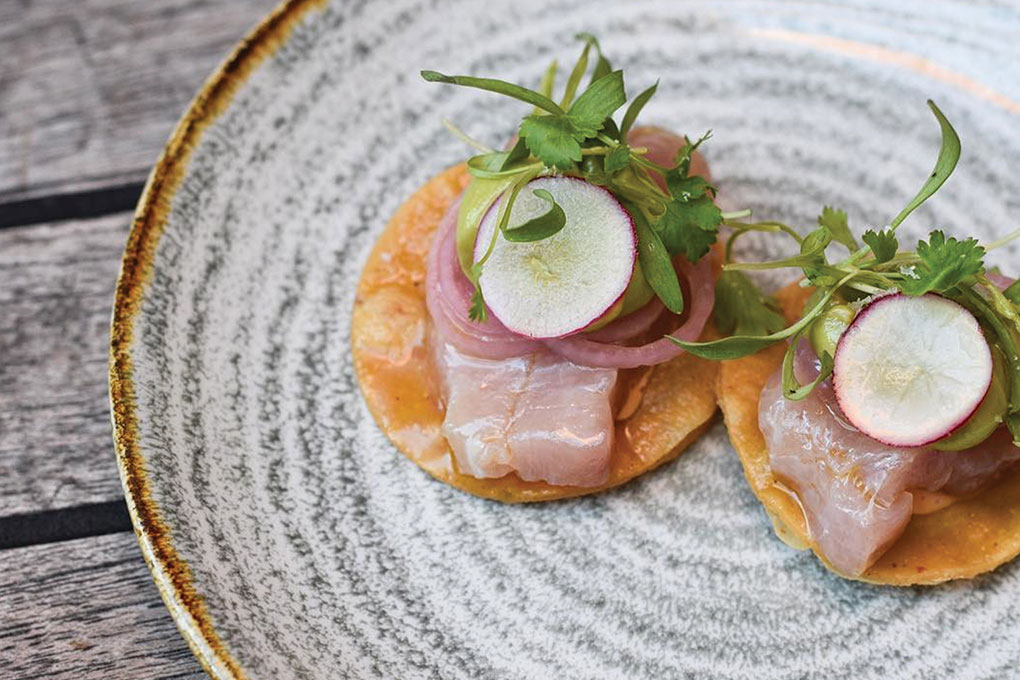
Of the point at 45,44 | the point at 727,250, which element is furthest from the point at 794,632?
the point at 45,44

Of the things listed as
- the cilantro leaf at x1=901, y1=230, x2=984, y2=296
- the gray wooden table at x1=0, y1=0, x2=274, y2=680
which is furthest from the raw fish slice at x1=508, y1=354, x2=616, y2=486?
the gray wooden table at x1=0, y1=0, x2=274, y2=680

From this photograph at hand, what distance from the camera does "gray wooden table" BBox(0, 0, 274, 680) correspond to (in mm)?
2775

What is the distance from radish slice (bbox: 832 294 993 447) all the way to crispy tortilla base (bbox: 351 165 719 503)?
0.52m

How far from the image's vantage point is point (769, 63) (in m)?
3.53

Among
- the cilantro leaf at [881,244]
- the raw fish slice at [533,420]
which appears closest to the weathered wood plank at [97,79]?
the raw fish slice at [533,420]

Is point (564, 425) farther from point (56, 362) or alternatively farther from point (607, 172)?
point (56, 362)

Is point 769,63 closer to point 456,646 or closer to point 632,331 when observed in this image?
point 632,331

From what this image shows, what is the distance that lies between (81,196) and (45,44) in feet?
2.53

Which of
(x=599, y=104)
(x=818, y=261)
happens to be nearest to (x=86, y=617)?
(x=599, y=104)

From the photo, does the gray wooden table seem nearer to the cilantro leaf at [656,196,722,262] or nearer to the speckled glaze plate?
the speckled glaze plate

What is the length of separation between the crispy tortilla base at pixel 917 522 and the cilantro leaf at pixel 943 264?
0.57 m

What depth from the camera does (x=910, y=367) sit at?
2525 millimetres

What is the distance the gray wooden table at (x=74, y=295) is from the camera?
9.11 ft

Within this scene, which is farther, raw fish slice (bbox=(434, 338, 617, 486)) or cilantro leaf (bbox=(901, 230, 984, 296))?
raw fish slice (bbox=(434, 338, 617, 486))
